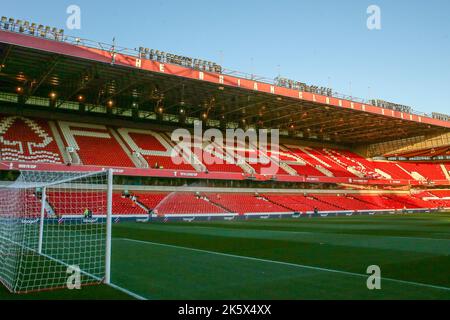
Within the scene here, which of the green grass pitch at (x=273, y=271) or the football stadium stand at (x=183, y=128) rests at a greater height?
the football stadium stand at (x=183, y=128)

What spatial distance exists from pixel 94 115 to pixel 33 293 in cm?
3572

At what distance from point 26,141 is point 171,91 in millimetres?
13093

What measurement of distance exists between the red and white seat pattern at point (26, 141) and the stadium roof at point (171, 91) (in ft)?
8.80

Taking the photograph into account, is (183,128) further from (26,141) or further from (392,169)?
(392,169)

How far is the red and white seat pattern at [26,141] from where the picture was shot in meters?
30.8

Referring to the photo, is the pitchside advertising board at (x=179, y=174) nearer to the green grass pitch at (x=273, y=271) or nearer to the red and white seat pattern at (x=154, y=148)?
the red and white seat pattern at (x=154, y=148)

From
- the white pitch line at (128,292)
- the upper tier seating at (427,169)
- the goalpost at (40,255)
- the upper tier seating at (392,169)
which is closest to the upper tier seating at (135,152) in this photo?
the upper tier seating at (392,169)

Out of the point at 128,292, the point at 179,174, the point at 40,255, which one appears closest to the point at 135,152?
the point at 179,174

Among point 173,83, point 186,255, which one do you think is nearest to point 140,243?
point 186,255

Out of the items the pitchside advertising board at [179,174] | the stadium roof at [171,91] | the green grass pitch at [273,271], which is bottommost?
the green grass pitch at [273,271]

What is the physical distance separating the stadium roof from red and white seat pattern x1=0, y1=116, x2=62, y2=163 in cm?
268

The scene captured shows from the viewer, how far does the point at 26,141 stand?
3269cm

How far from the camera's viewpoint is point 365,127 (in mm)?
49312
